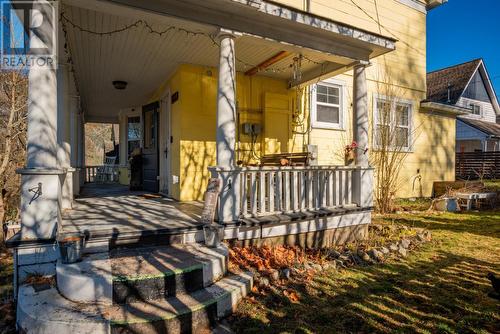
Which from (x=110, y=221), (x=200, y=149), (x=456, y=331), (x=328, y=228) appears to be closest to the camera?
(x=456, y=331)

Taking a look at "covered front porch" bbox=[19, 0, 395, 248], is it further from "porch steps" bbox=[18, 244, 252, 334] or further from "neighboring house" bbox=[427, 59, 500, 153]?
"neighboring house" bbox=[427, 59, 500, 153]

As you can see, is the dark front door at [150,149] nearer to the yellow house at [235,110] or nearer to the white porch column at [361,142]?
the yellow house at [235,110]

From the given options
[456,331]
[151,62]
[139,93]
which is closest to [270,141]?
[151,62]

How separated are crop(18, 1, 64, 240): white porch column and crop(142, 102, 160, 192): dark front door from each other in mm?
4266

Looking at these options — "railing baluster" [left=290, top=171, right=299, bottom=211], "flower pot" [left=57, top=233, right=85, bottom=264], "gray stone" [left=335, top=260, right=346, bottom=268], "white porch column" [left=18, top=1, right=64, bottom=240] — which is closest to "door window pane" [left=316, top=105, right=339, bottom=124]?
"railing baluster" [left=290, top=171, right=299, bottom=211]

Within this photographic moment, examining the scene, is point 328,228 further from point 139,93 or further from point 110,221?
point 139,93

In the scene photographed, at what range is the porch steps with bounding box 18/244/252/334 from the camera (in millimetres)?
2211

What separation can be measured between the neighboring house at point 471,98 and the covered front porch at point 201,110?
13.8 meters

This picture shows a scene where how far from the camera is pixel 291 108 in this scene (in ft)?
23.0

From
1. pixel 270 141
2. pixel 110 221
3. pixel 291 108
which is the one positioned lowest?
pixel 110 221

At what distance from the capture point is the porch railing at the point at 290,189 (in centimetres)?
385

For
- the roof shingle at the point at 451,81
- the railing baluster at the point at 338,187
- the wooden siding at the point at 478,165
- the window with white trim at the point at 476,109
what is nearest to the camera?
the railing baluster at the point at 338,187

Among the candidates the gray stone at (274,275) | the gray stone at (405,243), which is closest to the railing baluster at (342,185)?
the gray stone at (405,243)

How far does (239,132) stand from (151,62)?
2.20 metres
